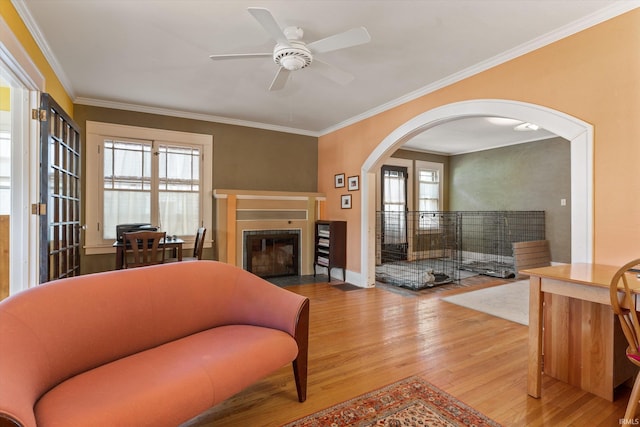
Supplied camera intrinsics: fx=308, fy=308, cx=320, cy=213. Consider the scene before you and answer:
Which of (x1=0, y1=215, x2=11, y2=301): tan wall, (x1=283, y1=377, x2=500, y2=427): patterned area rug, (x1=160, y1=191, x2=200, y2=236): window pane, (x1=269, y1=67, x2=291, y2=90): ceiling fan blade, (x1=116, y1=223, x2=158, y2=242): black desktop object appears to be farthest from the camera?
(x1=160, y1=191, x2=200, y2=236): window pane

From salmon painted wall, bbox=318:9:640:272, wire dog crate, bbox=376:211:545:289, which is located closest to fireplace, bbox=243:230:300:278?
wire dog crate, bbox=376:211:545:289

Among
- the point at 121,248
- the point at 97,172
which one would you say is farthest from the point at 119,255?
the point at 97,172

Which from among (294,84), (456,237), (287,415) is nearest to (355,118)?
(294,84)

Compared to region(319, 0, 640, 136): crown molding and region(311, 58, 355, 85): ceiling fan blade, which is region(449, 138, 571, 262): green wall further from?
region(311, 58, 355, 85): ceiling fan blade

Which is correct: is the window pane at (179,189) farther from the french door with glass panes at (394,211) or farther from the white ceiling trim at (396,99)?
the french door with glass panes at (394,211)

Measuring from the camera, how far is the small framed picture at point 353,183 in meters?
5.02

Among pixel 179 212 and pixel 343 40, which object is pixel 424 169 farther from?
pixel 343 40

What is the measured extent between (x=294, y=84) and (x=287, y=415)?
3.32m

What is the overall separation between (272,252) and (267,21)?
155 inches

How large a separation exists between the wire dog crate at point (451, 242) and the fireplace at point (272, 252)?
5.21ft

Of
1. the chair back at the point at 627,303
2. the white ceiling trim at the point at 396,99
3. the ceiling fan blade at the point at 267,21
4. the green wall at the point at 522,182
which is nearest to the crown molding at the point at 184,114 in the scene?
the white ceiling trim at the point at 396,99

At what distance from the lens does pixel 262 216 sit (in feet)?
17.3

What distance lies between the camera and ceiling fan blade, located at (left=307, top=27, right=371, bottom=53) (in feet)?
6.96

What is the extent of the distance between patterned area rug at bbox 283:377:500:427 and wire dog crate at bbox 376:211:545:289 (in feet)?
10.5
